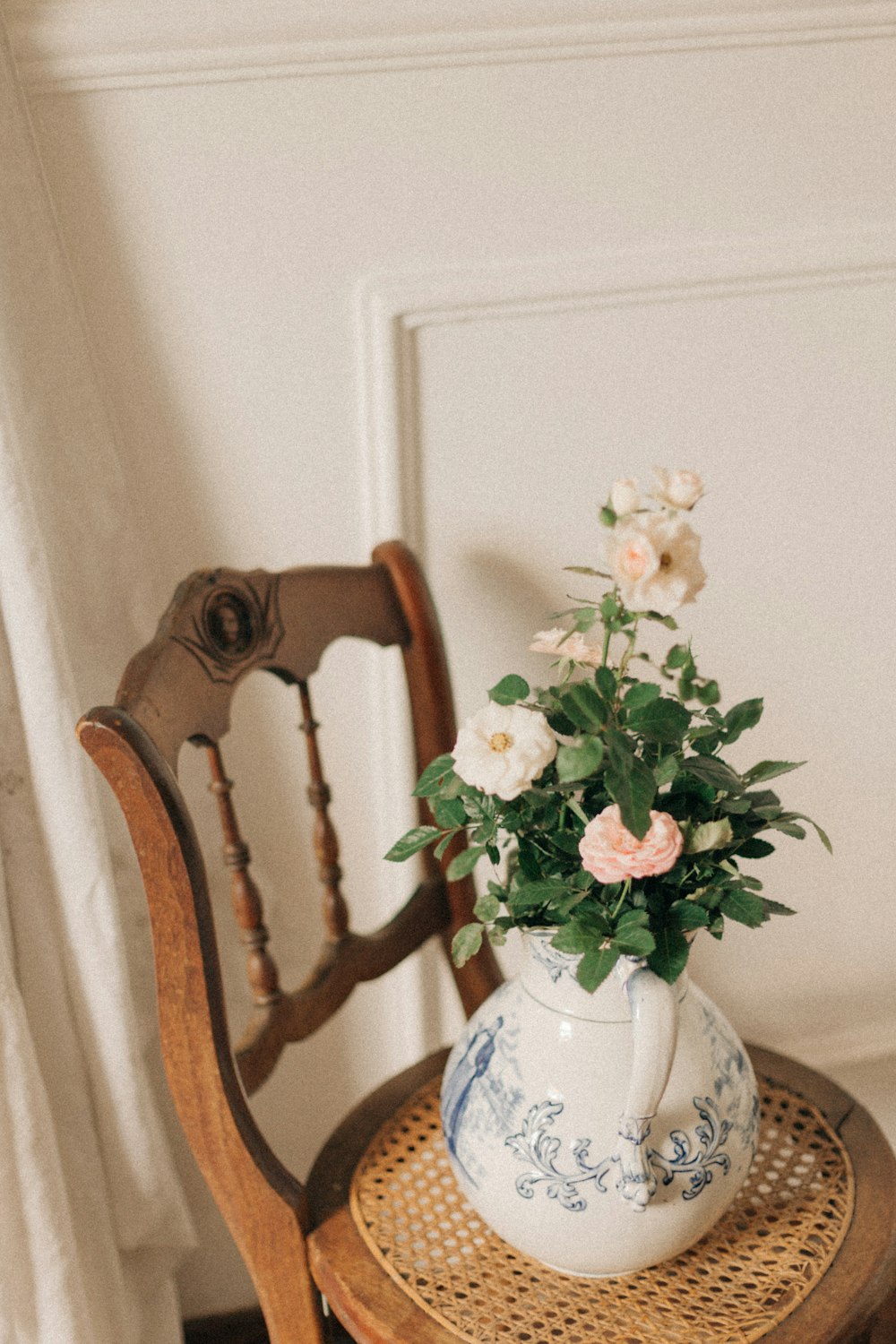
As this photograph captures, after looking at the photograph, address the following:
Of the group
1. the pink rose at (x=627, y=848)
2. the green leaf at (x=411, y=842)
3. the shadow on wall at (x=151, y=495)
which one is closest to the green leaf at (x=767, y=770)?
the pink rose at (x=627, y=848)

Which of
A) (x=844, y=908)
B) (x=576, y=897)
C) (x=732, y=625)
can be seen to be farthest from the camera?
(x=844, y=908)

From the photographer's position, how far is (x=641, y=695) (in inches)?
26.4

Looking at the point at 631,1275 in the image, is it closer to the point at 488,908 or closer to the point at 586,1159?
the point at 586,1159

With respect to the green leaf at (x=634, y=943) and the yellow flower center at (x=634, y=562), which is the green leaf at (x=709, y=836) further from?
the yellow flower center at (x=634, y=562)

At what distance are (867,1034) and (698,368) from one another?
0.78m

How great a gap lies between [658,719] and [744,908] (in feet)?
0.44

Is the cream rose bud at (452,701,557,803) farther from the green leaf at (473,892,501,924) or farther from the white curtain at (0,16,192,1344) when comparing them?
the white curtain at (0,16,192,1344)

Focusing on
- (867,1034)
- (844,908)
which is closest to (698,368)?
(844,908)

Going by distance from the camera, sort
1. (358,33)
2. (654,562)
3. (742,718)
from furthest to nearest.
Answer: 1. (358,33)
2. (742,718)
3. (654,562)

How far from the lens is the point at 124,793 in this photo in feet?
2.41

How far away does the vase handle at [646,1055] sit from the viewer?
676 mm

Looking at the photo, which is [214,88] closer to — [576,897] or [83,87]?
[83,87]

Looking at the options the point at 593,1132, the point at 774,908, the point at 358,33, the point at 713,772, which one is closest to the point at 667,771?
the point at 713,772

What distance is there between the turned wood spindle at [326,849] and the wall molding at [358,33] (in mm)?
545
